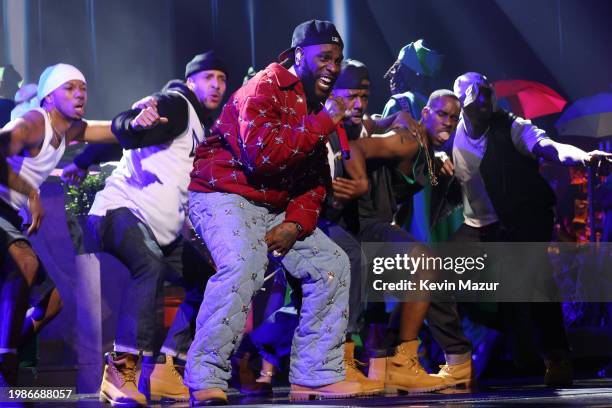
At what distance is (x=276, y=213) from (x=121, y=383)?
0.90m

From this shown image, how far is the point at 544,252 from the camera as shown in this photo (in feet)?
16.8

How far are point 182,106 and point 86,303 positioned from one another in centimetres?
102

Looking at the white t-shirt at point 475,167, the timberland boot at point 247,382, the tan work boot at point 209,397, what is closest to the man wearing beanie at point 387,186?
the white t-shirt at point 475,167

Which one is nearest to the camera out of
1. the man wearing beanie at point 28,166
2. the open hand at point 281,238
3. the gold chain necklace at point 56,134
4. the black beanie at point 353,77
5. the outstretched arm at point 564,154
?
the open hand at point 281,238

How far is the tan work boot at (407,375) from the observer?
431cm

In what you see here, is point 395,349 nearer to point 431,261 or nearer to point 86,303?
point 431,261

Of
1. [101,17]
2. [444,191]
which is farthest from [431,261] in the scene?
[101,17]

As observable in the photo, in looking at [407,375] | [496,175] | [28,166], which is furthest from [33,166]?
[496,175]

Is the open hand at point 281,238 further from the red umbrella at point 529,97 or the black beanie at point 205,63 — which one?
the red umbrella at point 529,97

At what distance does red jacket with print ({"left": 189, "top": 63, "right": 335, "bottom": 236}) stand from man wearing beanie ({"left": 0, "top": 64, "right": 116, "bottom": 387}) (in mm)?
872

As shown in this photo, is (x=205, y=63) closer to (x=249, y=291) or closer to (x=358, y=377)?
(x=249, y=291)

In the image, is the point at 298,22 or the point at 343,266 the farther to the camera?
the point at 298,22

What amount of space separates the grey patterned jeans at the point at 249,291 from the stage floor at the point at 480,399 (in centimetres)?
17

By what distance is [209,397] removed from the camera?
3432mm
